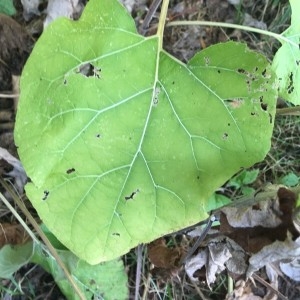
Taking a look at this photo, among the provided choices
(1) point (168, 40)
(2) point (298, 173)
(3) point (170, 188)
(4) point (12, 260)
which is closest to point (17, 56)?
(1) point (168, 40)

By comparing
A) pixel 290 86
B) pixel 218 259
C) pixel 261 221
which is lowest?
pixel 218 259

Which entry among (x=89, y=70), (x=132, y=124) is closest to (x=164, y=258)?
(x=132, y=124)

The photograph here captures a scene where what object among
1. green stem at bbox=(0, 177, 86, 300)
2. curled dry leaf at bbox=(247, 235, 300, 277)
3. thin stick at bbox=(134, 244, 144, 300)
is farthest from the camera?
thin stick at bbox=(134, 244, 144, 300)

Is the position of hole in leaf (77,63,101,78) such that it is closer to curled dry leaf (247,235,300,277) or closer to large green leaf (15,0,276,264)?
large green leaf (15,0,276,264)

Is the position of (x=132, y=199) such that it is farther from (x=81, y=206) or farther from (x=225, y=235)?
(x=225, y=235)

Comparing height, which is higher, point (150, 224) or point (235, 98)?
point (235, 98)

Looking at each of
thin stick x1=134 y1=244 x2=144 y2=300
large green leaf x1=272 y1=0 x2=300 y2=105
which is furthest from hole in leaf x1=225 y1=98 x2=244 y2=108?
thin stick x1=134 y1=244 x2=144 y2=300

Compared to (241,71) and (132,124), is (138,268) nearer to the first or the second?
(132,124)

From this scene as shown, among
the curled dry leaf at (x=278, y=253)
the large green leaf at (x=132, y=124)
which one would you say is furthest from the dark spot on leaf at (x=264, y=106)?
the curled dry leaf at (x=278, y=253)
